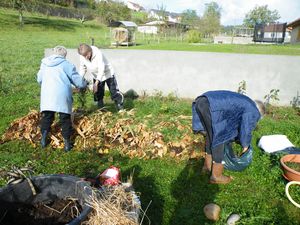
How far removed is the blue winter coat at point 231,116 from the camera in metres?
3.79

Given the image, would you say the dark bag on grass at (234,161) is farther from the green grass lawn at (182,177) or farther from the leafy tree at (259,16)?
the leafy tree at (259,16)

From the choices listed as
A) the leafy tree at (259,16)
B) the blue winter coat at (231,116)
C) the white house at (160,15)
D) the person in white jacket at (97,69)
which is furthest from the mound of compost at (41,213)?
the leafy tree at (259,16)

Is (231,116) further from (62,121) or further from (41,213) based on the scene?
(62,121)

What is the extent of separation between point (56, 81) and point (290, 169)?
374 cm

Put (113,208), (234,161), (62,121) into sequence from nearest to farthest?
(113,208)
(234,161)
(62,121)

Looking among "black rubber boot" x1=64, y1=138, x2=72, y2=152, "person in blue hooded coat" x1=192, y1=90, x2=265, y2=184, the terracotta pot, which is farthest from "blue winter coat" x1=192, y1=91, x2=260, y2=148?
"black rubber boot" x1=64, y1=138, x2=72, y2=152

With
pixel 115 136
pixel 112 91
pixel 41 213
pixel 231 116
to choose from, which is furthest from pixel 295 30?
pixel 41 213

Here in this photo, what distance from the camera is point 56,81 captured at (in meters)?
4.74

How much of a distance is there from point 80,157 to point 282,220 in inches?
125

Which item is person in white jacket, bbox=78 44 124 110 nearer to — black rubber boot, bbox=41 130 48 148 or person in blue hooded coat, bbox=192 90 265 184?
black rubber boot, bbox=41 130 48 148

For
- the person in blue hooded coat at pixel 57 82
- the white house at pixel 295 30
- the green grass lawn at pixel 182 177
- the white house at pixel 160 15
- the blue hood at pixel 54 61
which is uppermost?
the white house at pixel 160 15

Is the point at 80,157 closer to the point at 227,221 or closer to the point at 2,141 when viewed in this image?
the point at 2,141

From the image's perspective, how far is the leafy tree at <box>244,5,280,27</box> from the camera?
65625 millimetres

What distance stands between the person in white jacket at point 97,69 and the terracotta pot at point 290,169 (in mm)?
3992
